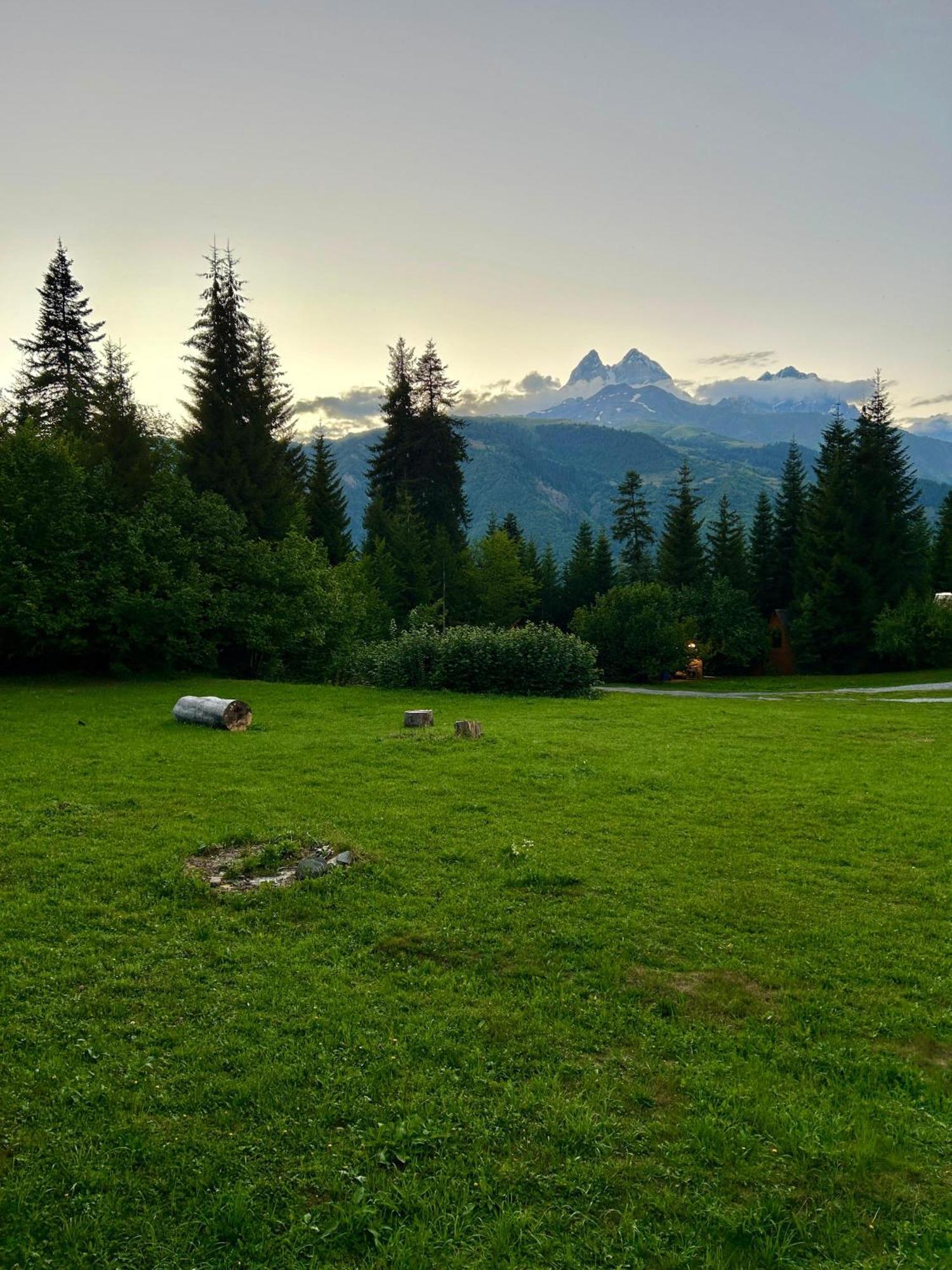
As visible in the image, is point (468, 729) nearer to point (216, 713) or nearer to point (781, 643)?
point (216, 713)

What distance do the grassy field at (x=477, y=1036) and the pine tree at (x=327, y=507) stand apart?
50557 mm

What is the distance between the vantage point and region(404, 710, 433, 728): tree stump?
19609 millimetres

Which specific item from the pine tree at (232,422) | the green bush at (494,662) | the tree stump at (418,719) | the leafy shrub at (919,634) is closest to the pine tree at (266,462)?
the pine tree at (232,422)

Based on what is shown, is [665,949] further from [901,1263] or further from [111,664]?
[111,664]

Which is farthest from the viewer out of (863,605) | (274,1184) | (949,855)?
(863,605)

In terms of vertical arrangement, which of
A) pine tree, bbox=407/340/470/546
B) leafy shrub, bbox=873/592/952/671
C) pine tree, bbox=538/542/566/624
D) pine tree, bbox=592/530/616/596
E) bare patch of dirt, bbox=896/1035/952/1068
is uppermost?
pine tree, bbox=407/340/470/546

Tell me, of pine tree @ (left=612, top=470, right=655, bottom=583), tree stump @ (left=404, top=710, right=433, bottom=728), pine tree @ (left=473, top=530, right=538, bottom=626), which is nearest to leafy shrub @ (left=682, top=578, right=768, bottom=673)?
pine tree @ (left=473, top=530, right=538, bottom=626)

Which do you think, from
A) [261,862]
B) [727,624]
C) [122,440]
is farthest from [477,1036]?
[727,624]

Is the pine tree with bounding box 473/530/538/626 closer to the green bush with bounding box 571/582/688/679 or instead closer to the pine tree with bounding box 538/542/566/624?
the green bush with bounding box 571/582/688/679

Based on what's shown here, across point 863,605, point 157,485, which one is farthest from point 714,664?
point 157,485

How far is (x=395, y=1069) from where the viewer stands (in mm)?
5539

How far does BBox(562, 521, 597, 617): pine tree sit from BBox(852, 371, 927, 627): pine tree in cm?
3012

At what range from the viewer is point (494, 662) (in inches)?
1140

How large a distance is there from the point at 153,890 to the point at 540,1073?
5.36m
